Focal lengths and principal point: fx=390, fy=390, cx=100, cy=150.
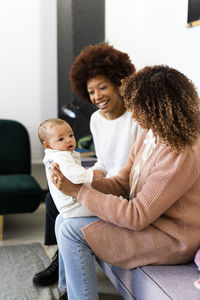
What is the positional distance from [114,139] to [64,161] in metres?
0.72

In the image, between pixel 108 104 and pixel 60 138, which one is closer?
pixel 60 138

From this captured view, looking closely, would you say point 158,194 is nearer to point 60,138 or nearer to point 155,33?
point 60,138

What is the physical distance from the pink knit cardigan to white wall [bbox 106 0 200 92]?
42.9 inches

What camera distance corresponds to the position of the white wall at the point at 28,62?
133 inches

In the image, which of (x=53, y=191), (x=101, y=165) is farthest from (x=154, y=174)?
(x=101, y=165)

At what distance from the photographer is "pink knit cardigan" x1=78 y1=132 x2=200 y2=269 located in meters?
1.31

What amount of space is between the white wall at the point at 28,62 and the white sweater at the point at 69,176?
192cm

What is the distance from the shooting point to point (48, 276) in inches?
83.3

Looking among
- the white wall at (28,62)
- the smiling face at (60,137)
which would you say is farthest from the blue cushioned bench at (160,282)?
the white wall at (28,62)

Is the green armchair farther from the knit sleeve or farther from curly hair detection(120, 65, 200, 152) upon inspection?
curly hair detection(120, 65, 200, 152)

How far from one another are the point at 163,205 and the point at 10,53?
99.4 inches

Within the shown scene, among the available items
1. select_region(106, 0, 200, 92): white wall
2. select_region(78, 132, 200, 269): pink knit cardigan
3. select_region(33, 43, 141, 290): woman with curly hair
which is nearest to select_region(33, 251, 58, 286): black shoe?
select_region(33, 43, 141, 290): woman with curly hair

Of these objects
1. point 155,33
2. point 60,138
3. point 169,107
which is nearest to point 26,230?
point 60,138

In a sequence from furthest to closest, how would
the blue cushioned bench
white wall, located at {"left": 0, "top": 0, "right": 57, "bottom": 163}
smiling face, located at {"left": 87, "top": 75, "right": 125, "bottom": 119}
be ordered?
1. white wall, located at {"left": 0, "top": 0, "right": 57, "bottom": 163}
2. smiling face, located at {"left": 87, "top": 75, "right": 125, "bottom": 119}
3. the blue cushioned bench
